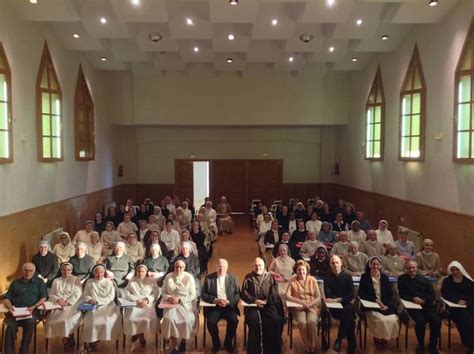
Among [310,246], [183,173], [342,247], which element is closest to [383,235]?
[342,247]

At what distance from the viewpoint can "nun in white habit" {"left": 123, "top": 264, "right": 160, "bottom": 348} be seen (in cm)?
645

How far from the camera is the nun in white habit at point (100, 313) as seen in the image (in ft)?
20.8

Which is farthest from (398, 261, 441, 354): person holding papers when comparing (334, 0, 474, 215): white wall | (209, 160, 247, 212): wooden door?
(209, 160, 247, 212): wooden door

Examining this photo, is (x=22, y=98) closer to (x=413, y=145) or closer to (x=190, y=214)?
(x=190, y=214)

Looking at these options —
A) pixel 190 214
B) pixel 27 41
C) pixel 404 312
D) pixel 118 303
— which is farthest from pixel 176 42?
pixel 404 312

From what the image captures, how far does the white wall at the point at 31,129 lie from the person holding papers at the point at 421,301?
7615mm

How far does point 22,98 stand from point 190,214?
6602 millimetres

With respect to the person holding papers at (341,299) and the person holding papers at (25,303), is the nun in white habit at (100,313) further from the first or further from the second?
the person holding papers at (341,299)

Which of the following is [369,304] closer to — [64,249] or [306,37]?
[64,249]

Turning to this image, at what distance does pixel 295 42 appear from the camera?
41.6 feet

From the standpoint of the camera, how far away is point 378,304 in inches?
256

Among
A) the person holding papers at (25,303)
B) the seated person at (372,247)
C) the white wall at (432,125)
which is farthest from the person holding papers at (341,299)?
the person holding papers at (25,303)

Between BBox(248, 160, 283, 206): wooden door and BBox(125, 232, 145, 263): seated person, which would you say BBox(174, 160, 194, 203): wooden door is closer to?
BBox(248, 160, 283, 206): wooden door

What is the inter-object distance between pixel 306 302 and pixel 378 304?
108 centimetres
